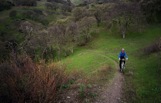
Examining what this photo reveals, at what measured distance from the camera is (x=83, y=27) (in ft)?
179

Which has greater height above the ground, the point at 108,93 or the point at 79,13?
the point at 79,13

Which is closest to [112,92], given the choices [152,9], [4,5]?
[152,9]

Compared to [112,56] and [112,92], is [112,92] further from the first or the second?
[112,56]

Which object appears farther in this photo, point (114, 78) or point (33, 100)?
point (114, 78)

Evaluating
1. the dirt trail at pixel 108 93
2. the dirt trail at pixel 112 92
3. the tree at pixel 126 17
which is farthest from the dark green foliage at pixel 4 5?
the dirt trail at pixel 108 93

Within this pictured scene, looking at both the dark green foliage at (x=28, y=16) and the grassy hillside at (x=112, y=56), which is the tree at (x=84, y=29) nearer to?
the grassy hillside at (x=112, y=56)

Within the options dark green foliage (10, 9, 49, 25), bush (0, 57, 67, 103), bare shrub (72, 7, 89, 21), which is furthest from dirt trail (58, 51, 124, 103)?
dark green foliage (10, 9, 49, 25)

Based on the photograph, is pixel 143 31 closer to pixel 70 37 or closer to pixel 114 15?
pixel 114 15

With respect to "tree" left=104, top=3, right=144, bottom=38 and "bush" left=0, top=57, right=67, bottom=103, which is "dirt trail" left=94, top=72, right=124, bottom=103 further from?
"tree" left=104, top=3, right=144, bottom=38

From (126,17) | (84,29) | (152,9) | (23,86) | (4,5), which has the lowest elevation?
(84,29)

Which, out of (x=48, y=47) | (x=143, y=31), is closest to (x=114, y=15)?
(x=143, y=31)

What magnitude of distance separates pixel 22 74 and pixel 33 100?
1.72 m

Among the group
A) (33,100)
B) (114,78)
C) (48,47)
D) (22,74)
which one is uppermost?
(22,74)

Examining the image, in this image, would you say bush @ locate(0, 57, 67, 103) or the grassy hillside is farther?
the grassy hillside
